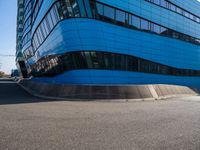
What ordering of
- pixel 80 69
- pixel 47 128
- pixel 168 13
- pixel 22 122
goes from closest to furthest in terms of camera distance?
pixel 47 128 < pixel 22 122 < pixel 80 69 < pixel 168 13

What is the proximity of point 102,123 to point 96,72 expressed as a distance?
19.3 metres

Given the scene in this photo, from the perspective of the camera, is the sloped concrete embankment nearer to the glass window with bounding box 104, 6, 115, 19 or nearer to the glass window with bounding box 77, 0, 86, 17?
the glass window with bounding box 77, 0, 86, 17

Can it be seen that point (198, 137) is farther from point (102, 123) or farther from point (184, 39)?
point (184, 39)

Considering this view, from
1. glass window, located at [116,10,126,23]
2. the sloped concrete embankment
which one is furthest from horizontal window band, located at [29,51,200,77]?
the sloped concrete embankment

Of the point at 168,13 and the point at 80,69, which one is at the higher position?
the point at 168,13

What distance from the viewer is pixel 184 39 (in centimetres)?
4397

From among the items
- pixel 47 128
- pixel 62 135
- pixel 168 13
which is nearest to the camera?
pixel 62 135

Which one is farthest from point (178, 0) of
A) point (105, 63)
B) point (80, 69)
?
point (80, 69)

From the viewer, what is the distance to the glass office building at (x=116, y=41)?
27.4 metres

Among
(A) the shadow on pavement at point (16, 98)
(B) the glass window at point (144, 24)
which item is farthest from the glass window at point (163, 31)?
(A) the shadow on pavement at point (16, 98)

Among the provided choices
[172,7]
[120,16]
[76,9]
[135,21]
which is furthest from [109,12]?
[172,7]

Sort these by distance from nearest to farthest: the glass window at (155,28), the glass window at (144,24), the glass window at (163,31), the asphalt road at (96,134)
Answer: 1. the asphalt road at (96,134)
2. the glass window at (144,24)
3. the glass window at (155,28)
4. the glass window at (163,31)

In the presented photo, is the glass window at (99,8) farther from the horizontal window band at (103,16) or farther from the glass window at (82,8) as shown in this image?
the glass window at (82,8)

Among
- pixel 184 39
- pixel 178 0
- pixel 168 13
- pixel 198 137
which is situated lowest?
pixel 198 137
